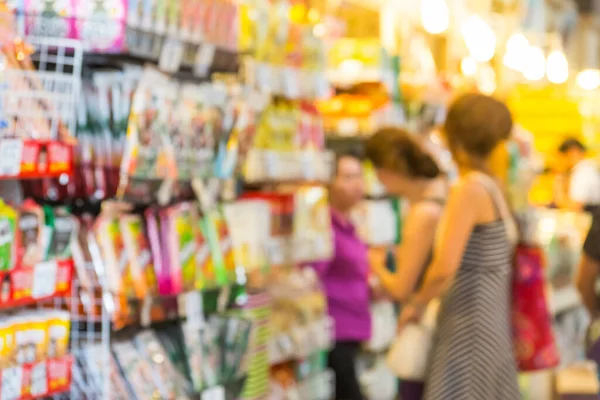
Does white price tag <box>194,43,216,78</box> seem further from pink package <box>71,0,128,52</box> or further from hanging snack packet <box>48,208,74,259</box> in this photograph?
hanging snack packet <box>48,208,74,259</box>

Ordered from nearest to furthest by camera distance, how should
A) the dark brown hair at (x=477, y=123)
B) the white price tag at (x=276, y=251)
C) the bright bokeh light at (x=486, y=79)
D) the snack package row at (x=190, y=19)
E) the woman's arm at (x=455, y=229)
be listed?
the snack package row at (x=190, y=19)
the woman's arm at (x=455, y=229)
the dark brown hair at (x=477, y=123)
the white price tag at (x=276, y=251)
the bright bokeh light at (x=486, y=79)

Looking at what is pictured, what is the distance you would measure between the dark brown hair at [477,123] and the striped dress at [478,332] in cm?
28

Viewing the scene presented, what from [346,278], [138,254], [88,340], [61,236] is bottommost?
[346,278]

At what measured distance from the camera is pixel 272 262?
147 inches

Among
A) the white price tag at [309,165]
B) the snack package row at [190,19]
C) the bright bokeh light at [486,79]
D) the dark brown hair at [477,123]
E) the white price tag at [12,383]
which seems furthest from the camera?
the bright bokeh light at [486,79]

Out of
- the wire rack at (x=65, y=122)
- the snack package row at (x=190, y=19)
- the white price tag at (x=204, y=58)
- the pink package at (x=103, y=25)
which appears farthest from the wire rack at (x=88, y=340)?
the white price tag at (x=204, y=58)

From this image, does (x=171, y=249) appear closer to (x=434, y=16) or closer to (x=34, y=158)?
(x=34, y=158)

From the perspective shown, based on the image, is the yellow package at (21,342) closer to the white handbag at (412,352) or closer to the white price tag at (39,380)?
the white price tag at (39,380)

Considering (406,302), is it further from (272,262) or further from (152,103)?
(152,103)

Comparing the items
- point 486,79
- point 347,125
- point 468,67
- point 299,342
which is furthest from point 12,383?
point 486,79

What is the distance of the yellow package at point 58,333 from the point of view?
2.39 meters

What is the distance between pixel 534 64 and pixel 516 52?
694 millimetres

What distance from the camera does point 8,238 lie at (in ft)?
7.39

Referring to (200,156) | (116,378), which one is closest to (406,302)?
(200,156)
